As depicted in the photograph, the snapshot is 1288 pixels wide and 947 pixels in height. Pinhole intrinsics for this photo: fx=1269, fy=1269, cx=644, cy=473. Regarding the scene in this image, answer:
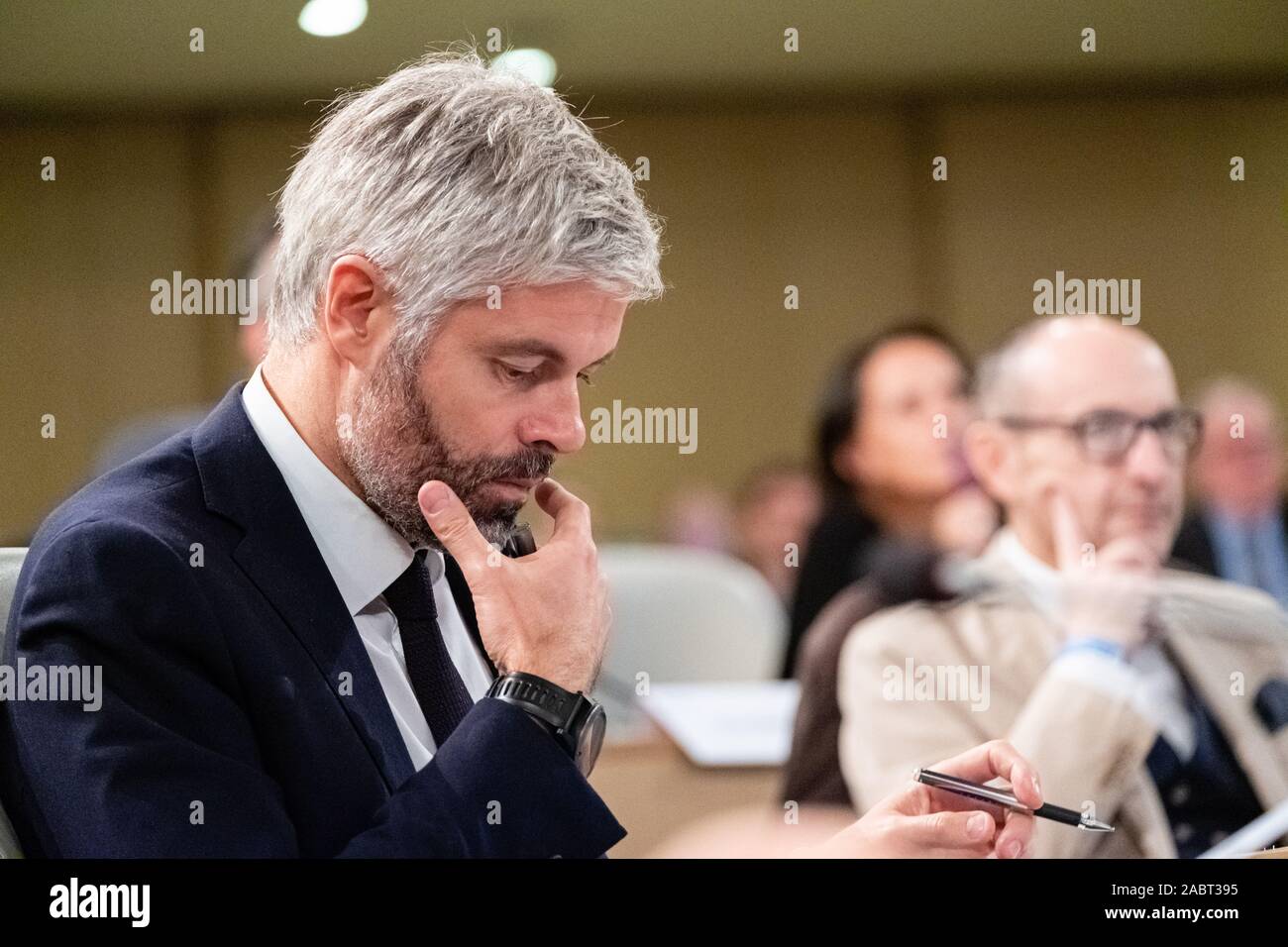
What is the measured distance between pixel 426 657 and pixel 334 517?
0.17 metres

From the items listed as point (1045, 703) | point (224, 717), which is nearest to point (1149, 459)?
point (1045, 703)

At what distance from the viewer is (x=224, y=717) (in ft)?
3.64

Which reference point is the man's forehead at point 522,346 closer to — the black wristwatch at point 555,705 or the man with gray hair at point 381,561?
the man with gray hair at point 381,561

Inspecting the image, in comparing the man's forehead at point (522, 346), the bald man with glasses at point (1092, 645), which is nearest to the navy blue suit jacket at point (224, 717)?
the man's forehead at point (522, 346)

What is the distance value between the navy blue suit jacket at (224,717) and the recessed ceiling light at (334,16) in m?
0.82

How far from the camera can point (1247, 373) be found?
7.67 feet

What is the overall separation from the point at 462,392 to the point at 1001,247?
5.37 ft

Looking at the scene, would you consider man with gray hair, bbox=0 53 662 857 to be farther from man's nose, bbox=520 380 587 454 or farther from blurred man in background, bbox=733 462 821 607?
blurred man in background, bbox=733 462 821 607

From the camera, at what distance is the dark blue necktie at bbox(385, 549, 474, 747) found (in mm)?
1288

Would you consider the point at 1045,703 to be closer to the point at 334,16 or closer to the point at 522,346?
the point at 522,346
